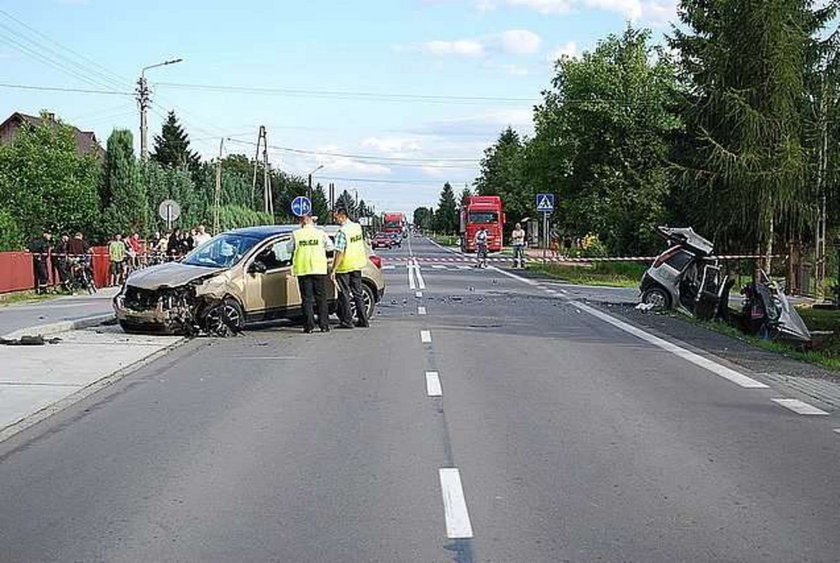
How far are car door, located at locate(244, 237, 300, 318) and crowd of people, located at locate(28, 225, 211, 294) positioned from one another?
37.1ft

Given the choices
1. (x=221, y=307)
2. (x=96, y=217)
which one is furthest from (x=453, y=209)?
(x=221, y=307)

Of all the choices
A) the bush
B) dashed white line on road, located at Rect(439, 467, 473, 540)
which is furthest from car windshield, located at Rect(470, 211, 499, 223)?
dashed white line on road, located at Rect(439, 467, 473, 540)

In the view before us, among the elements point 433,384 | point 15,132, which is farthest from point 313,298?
point 15,132

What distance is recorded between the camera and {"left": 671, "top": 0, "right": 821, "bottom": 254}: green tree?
88.3ft

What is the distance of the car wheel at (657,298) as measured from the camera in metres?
23.7

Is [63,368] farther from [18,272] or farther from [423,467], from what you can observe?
[18,272]

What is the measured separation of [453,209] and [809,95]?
148 metres

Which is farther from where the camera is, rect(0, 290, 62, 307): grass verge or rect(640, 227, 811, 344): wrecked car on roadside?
rect(0, 290, 62, 307): grass verge

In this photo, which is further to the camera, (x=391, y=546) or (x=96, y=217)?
(x=96, y=217)

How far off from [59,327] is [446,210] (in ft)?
543

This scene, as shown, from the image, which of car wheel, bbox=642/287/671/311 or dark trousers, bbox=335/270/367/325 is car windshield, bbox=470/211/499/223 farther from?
dark trousers, bbox=335/270/367/325

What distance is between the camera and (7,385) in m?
12.3

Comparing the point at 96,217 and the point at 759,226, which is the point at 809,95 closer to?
the point at 759,226

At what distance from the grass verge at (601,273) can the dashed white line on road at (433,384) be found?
23.9 meters
